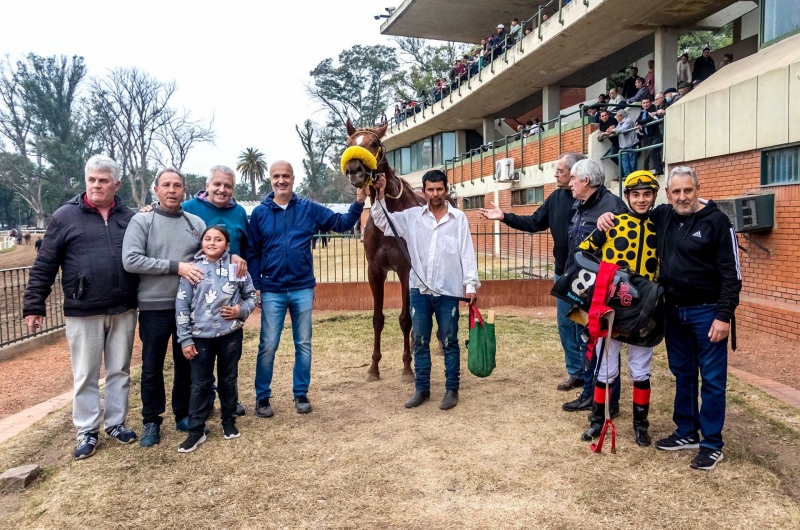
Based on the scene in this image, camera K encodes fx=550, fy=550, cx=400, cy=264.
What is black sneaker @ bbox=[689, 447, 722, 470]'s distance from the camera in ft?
11.1

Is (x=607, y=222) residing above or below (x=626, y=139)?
below

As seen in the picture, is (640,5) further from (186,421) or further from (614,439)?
(186,421)

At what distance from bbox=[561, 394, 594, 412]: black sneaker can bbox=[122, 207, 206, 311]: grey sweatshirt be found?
316cm

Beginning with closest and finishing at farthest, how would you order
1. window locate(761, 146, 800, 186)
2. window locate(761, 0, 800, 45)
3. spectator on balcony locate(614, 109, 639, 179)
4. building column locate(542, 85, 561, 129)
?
window locate(761, 146, 800, 186) → window locate(761, 0, 800, 45) → spectator on balcony locate(614, 109, 639, 179) → building column locate(542, 85, 561, 129)

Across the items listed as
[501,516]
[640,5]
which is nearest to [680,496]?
[501,516]

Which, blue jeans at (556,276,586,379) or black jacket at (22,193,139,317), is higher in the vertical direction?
black jacket at (22,193,139,317)

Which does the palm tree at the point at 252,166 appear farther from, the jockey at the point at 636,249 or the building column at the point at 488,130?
the jockey at the point at 636,249

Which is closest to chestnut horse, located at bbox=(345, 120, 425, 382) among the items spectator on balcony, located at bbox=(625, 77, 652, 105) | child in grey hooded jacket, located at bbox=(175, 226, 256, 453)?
child in grey hooded jacket, located at bbox=(175, 226, 256, 453)

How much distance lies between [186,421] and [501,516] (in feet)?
8.04

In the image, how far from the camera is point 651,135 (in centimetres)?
1085

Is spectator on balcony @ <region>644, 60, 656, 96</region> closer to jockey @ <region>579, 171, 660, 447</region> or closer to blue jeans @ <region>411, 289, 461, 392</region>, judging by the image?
jockey @ <region>579, 171, 660, 447</region>

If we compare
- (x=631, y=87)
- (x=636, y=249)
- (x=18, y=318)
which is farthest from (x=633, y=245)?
(x=631, y=87)

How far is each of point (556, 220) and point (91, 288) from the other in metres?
3.65

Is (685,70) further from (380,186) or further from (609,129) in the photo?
(380,186)
